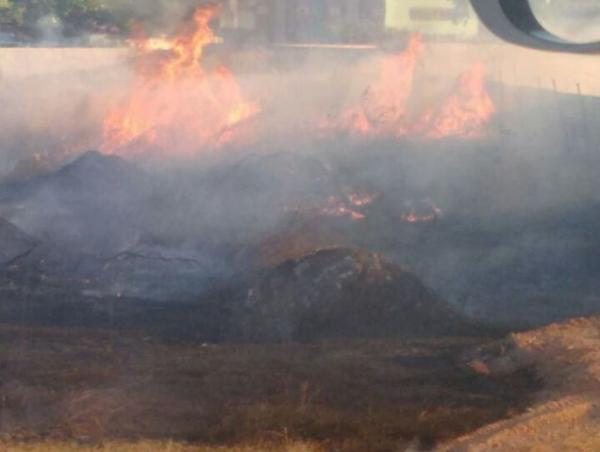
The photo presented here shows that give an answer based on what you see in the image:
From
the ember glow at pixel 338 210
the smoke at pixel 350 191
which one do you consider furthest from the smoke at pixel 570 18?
the ember glow at pixel 338 210

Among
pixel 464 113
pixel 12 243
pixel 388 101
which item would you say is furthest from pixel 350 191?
pixel 388 101

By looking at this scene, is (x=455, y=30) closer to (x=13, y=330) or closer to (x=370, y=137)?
(x=370, y=137)

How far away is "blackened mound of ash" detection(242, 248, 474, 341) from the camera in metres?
12.7

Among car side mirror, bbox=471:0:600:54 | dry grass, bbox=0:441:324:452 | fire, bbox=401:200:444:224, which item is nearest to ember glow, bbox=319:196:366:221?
fire, bbox=401:200:444:224

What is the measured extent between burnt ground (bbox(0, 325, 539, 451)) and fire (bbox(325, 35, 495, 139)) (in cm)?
1387

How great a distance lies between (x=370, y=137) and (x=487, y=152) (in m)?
2.54

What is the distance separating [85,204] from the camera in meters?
17.9

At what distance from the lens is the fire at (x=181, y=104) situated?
24.6 m

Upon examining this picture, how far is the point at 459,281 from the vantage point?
15.5 meters

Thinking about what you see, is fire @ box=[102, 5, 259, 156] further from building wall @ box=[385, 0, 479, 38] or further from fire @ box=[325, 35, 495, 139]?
building wall @ box=[385, 0, 479, 38]

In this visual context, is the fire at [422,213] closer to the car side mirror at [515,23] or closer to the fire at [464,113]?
the fire at [464,113]

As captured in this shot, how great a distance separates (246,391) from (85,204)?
364 inches

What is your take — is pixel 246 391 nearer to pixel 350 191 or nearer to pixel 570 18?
pixel 350 191

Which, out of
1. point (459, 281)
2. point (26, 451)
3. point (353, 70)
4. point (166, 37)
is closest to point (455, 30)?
point (353, 70)
